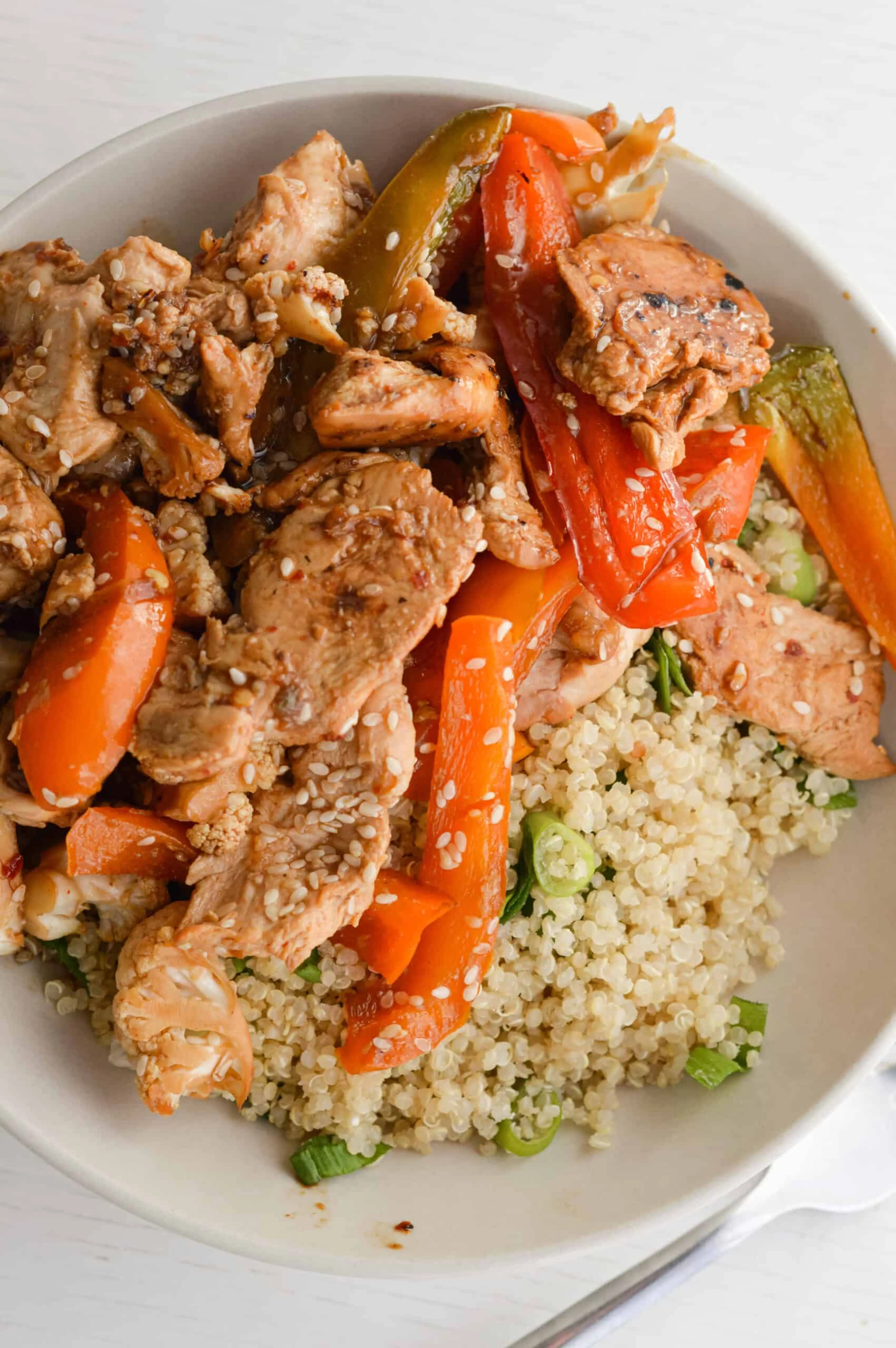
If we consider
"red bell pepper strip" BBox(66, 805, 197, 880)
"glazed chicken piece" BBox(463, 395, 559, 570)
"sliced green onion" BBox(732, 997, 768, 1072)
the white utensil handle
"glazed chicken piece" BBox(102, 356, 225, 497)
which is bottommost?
the white utensil handle

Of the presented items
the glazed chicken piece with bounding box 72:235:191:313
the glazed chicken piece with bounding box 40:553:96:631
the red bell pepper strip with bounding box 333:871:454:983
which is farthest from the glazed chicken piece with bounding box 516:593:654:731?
the glazed chicken piece with bounding box 72:235:191:313

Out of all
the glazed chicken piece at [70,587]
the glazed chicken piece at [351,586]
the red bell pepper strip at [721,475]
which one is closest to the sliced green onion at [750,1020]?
the red bell pepper strip at [721,475]

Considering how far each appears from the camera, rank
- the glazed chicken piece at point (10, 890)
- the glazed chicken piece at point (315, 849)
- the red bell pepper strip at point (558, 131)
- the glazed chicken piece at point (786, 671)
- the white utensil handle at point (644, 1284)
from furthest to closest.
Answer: the white utensil handle at point (644, 1284), the glazed chicken piece at point (786, 671), the red bell pepper strip at point (558, 131), the glazed chicken piece at point (10, 890), the glazed chicken piece at point (315, 849)

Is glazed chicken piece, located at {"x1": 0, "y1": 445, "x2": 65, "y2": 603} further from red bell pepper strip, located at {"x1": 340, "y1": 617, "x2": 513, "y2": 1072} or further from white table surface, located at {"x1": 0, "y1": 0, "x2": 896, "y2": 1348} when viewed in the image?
white table surface, located at {"x1": 0, "y1": 0, "x2": 896, "y2": 1348}

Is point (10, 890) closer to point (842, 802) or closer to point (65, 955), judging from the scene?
point (65, 955)

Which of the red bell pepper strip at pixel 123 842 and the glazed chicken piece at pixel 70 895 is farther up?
the red bell pepper strip at pixel 123 842

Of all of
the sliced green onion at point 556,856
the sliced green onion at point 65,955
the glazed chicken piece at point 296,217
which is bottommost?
the sliced green onion at point 65,955

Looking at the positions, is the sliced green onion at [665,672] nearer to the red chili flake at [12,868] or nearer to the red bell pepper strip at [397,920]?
the red bell pepper strip at [397,920]
